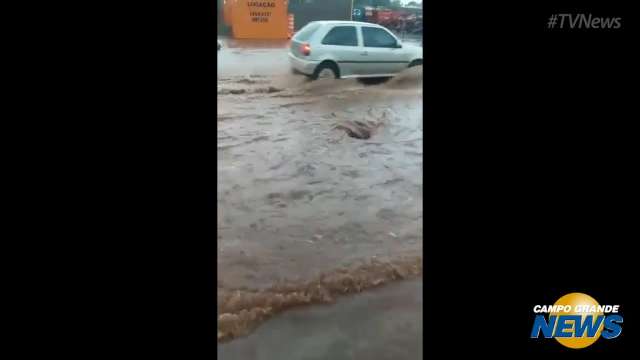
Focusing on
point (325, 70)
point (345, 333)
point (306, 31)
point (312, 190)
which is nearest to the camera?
point (345, 333)

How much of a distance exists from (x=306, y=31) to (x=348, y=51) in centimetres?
80

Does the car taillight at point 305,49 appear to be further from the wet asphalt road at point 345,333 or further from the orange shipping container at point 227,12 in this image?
the wet asphalt road at point 345,333

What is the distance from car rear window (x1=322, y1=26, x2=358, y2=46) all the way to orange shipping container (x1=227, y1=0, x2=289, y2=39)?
54 centimetres

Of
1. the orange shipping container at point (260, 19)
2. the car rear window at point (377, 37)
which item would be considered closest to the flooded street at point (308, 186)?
the orange shipping container at point (260, 19)

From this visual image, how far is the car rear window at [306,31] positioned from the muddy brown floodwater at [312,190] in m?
0.46

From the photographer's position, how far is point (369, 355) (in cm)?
206

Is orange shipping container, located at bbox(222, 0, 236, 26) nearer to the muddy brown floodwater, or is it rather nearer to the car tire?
the muddy brown floodwater

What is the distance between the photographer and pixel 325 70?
3.35 meters

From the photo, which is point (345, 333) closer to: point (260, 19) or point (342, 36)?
point (260, 19)

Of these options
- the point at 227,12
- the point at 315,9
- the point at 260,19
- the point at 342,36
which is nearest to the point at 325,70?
the point at 342,36

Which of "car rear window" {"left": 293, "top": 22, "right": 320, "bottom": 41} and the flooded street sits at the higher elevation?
"car rear window" {"left": 293, "top": 22, "right": 320, "bottom": 41}

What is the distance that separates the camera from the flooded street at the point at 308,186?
251 cm

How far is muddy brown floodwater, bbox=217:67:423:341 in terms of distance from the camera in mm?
2521
